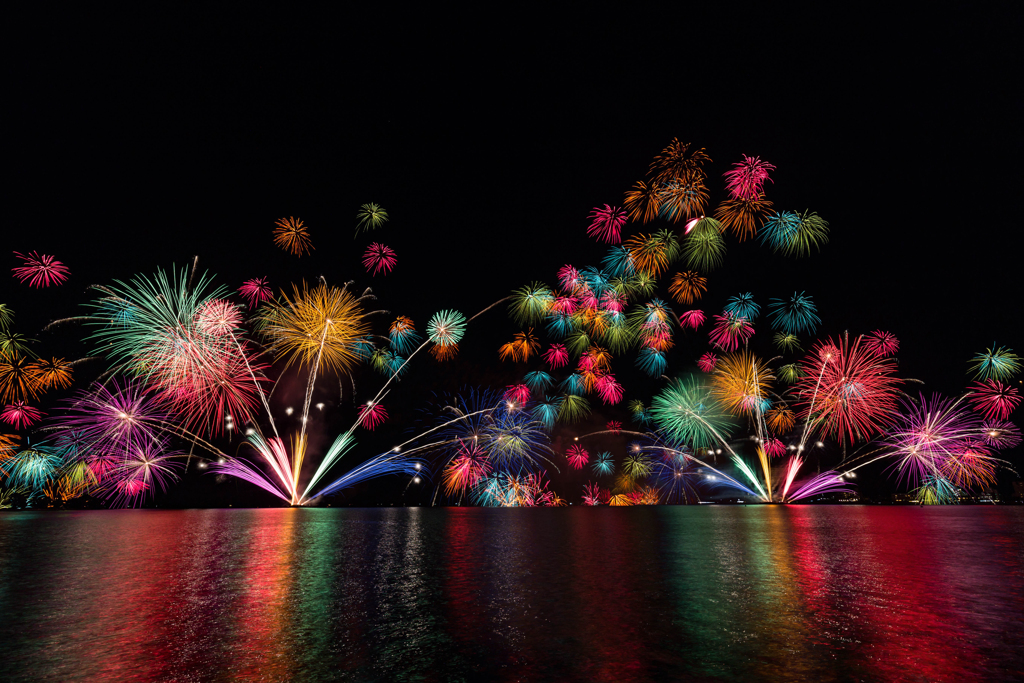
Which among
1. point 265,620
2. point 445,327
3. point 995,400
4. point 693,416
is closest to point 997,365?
point 995,400

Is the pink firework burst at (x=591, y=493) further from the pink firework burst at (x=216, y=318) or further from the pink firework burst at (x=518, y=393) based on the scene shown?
the pink firework burst at (x=216, y=318)

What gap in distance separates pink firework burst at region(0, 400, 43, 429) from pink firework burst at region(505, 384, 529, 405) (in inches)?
756

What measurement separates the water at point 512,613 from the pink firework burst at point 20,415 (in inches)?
859

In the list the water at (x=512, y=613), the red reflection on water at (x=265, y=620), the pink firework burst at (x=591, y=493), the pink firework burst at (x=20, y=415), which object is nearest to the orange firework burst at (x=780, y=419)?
the pink firework burst at (x=591, y=493)

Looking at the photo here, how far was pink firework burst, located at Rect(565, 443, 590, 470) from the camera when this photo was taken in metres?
32.6

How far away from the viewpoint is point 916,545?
732cm

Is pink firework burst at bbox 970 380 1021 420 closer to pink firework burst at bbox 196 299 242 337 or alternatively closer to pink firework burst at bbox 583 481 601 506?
pink firework burst at bbox 583 481 601 506

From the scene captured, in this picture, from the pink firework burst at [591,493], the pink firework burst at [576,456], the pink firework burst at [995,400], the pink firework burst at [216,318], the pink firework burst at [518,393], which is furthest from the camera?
the pink firework burst at [591,493]

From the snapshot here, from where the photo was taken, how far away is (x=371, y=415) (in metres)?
30.4

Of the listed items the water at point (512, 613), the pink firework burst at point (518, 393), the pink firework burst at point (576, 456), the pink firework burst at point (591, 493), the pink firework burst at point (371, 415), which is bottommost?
the water at point (512, 613)

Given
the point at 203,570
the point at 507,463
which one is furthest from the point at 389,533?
the point at 507,463

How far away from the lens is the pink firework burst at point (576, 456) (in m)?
32.6

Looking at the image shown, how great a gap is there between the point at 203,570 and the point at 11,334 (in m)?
26.2

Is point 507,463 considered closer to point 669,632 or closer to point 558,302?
point 558,302
